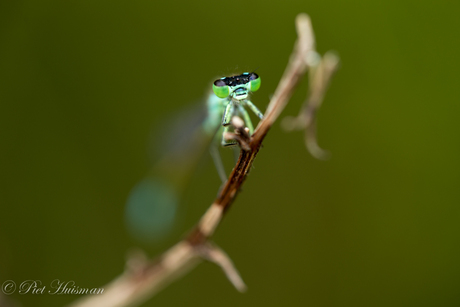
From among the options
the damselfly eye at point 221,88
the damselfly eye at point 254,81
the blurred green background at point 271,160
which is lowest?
the blurred green background at point 271,160

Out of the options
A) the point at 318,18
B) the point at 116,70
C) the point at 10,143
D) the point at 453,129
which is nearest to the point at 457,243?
the point at 453,129

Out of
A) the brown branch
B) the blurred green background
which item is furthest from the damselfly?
the brown branch

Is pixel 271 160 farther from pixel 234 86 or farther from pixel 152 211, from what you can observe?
pixel 234 86

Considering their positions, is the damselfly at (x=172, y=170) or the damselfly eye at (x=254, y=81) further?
the damselfly at (x=172, y=170)

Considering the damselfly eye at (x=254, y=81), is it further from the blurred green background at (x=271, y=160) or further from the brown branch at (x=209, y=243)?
the blurred green background at (x=271, y=160)

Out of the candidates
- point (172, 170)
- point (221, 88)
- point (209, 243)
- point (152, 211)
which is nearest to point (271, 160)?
point (172, 170)

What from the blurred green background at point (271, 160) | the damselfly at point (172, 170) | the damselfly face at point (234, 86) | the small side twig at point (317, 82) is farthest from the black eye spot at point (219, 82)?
the blurred green background at point (271, 160)
